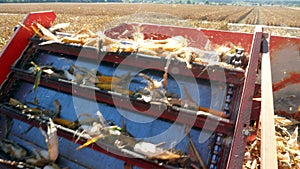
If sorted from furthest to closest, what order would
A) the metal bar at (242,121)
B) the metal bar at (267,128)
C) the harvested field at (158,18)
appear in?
the harvested field at (158,18) → the metal bar at (242,121) → the metal bar at (267,128)

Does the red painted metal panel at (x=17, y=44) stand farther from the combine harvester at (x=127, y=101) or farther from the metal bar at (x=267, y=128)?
the metal bar at (x=267, y=128)

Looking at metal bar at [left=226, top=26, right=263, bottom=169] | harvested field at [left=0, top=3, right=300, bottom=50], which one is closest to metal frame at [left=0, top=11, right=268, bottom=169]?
metal bar at [left=226, top=26, right=263, bottom=169]

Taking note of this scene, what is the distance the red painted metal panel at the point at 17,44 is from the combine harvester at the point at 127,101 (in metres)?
0.01

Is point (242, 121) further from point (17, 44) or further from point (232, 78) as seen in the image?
point (17, 44)

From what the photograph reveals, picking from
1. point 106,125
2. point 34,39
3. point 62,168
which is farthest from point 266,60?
point 34,39

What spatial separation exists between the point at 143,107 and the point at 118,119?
0.31m

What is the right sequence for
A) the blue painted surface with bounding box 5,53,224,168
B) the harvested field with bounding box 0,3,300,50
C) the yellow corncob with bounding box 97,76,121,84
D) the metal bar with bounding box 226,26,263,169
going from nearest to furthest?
the metal bar with bounding box 226,26,263,169, the blue painted surface with bounding box 5,53,224,168, the yellow corncob with bounding box 97,76,121,84, the harvested field with bounding box 0,3,300,50

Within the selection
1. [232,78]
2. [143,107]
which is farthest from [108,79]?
[232,78]

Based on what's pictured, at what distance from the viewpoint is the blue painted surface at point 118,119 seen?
7.74ft

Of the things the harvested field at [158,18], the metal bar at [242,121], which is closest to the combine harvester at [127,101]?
the metal bar at [242,121]

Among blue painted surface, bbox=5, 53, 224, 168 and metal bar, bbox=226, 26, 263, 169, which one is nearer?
metal bar, bbox=226, 26, 263, 169

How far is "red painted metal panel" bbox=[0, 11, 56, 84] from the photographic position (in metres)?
3.23

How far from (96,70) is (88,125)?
0.61 metres

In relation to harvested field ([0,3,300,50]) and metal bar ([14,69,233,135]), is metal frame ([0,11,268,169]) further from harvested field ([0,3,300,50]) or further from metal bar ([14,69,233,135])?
harvested field ([0,3,300,50])
